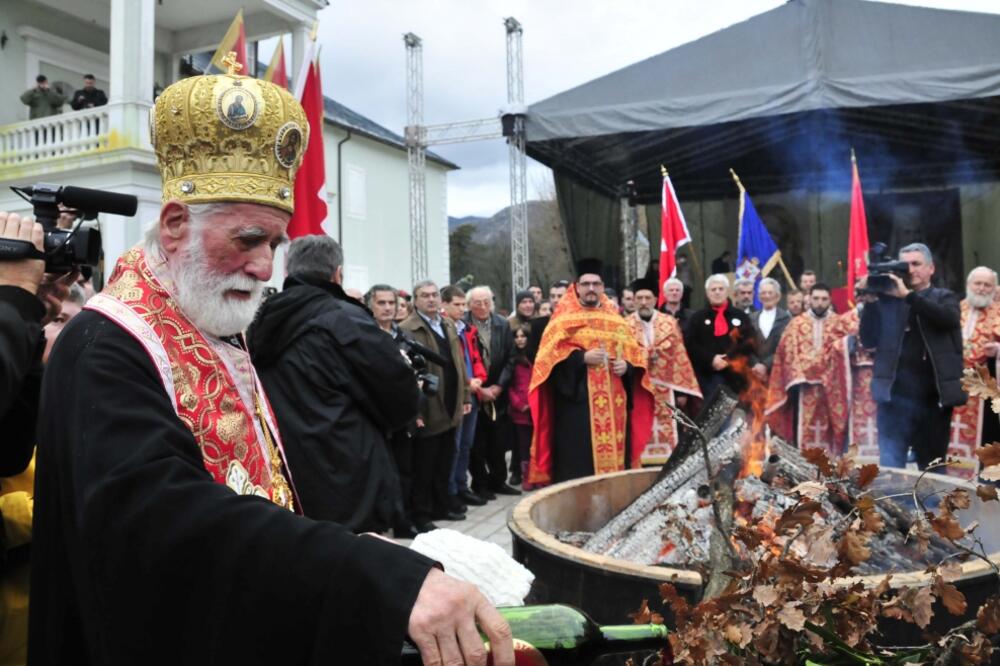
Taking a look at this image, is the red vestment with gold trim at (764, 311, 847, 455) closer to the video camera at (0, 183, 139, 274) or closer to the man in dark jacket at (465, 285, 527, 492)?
the man in dark jacket at (465, 285, 527, 492)

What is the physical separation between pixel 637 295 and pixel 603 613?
5.47 meters

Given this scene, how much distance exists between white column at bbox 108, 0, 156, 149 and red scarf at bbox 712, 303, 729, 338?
1086 centimetres

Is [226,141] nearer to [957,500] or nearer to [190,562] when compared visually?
[190,562]

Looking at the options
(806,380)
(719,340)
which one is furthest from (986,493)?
(719,340)

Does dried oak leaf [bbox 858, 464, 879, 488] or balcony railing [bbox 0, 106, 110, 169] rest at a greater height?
balcony railing [bbox 0, 106, 110, 169]

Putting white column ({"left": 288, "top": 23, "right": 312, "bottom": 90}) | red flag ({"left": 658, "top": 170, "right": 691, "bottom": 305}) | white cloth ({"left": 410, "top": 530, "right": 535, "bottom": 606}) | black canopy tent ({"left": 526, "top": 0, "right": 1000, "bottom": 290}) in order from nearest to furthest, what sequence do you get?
white cloth ({"left": 410, "top": 530, "right": 535, "bottom": 606}), black canopy tent ({"left": 526, "top": 0, "right": 1000, "bottom": 290}), red flag ({"left": 658, "top": 170, "right": 691, "bottom": 305}), white column ({"left": 288, "top": 23, "right": 312, "bottom": 90})

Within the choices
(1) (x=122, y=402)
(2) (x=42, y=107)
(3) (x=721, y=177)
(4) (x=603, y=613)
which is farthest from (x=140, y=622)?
(2) (x=42, y=107)

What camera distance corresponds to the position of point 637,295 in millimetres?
7922

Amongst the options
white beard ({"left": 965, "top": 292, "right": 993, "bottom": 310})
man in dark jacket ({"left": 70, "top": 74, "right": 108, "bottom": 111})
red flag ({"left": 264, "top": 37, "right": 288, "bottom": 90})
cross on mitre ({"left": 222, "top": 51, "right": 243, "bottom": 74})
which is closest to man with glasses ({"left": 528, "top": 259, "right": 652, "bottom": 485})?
white beard ({"left": 965, "top": 292, "right": 993, "bottom": 310})

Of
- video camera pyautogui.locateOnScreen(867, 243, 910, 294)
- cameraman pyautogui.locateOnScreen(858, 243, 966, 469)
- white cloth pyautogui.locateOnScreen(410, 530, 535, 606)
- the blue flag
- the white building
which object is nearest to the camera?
white cloth pyautogui.locateOnScreen(410, 530, 535, 606)

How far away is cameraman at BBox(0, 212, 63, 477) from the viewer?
1730 millimetres

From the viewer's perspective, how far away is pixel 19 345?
1.74m

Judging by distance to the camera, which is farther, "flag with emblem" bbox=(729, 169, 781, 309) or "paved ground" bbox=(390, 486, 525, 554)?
"flag with emblem" bbox=(729, 169, 781, 309)

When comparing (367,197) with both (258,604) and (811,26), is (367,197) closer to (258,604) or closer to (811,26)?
(811,26)
